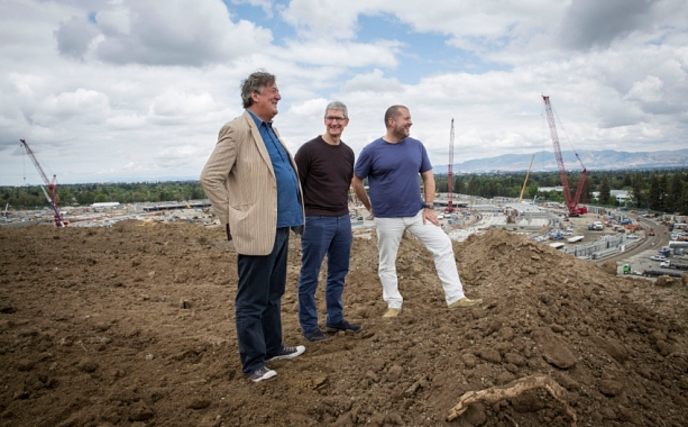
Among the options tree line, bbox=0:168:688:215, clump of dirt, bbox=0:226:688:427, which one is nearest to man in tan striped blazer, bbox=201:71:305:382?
clump of dirt, bbox=0:226:688:427

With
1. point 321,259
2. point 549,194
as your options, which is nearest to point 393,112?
point 321,259

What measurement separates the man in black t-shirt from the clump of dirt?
1.65ft

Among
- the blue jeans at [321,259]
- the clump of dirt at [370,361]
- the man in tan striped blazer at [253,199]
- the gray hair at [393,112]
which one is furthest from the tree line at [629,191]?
the man in tan striped blazer at [253,199]

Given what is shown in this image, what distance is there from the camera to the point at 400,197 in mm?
3953

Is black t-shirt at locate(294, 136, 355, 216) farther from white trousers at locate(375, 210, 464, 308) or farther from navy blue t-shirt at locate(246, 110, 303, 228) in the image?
white trousers at locate(375, 210, 464, 308)

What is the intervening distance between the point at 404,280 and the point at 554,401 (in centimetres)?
354

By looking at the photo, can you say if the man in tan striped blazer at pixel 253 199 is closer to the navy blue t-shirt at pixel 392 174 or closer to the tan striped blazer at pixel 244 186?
the tan striped blazer at pixel 244 186

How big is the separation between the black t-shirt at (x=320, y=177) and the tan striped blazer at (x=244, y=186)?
766 millimetres

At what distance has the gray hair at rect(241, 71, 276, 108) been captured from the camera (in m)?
2.91

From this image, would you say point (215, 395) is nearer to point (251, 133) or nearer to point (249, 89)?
point (251, 133)

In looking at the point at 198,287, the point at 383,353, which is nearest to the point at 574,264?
the point at 383,353

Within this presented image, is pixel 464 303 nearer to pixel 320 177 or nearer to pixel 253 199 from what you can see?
pixel 320 177

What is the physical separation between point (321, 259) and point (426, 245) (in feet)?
3.84

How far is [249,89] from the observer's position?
2.93 meters
